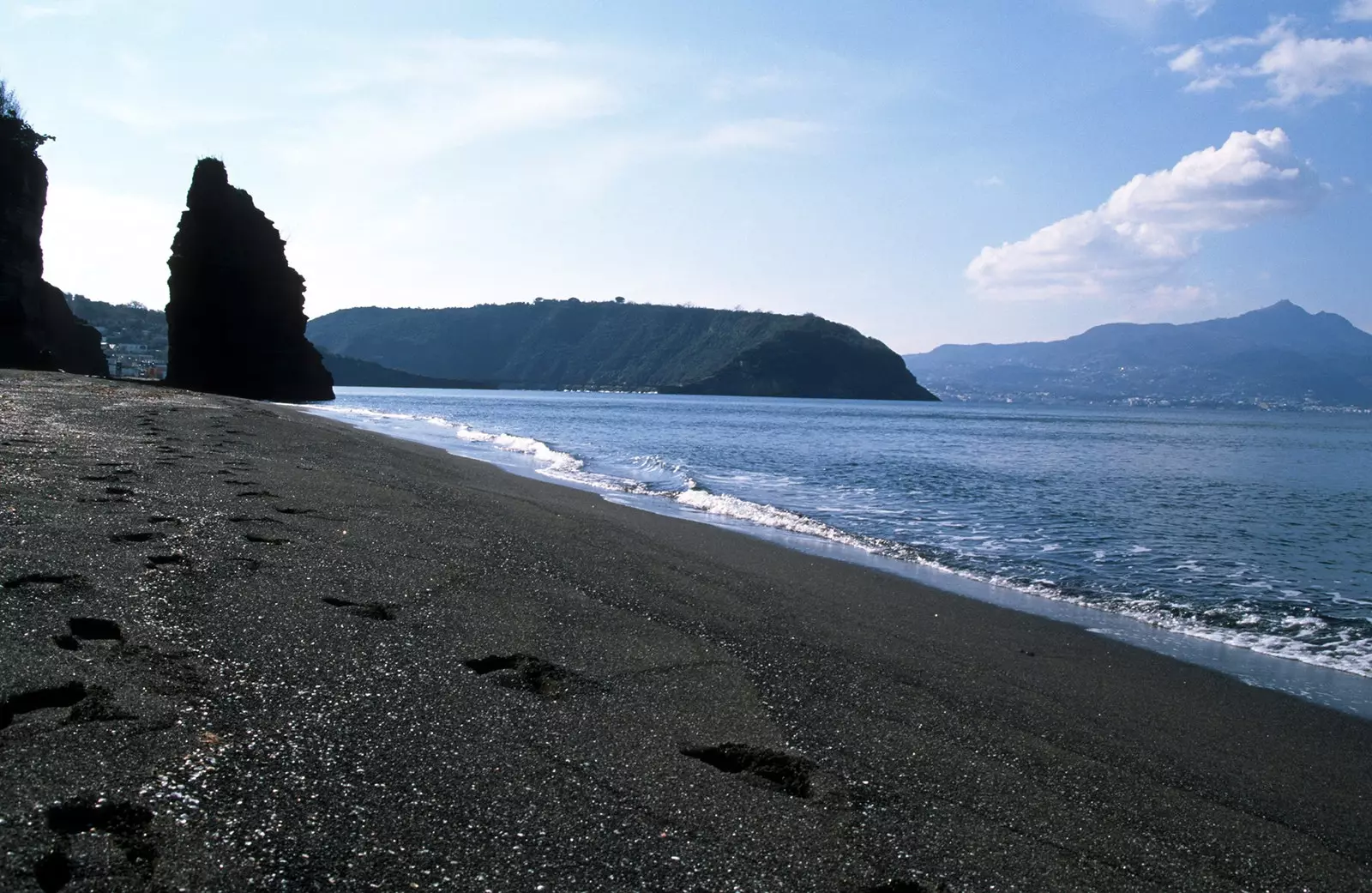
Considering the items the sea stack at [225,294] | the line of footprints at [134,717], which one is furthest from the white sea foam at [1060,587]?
the sea stack at [225,294]

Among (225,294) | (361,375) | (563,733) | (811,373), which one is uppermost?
(811,373)

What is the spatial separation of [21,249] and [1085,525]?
136 feet

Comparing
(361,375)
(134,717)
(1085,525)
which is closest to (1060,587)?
(1085,525)

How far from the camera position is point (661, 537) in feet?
34.4

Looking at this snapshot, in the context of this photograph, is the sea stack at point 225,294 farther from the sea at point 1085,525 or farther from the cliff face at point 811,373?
the cliff face at point 811,373

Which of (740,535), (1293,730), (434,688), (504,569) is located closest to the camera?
(434,688)

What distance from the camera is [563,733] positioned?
3725 millimetres

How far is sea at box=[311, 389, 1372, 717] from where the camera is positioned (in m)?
8.51

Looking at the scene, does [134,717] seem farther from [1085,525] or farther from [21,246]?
[21,246]

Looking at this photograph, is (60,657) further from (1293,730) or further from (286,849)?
(1293,730)

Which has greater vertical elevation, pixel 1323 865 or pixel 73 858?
pixel 73 858

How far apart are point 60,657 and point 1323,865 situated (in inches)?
213

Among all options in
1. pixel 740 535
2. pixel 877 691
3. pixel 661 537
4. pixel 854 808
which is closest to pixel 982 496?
pixel 740 535

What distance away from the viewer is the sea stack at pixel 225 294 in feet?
156
